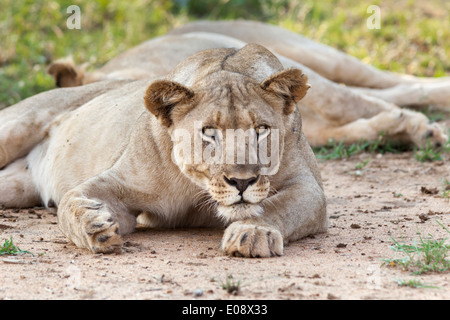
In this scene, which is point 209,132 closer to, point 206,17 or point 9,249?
point 9,249

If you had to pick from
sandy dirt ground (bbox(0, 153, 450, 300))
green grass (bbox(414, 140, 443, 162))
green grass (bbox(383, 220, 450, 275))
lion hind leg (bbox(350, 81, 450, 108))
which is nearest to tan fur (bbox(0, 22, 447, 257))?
sandy dirt ground (bbox(0, 153, 450, 300))

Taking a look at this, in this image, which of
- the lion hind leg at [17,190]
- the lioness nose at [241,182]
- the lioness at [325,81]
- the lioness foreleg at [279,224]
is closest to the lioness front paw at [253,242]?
the lioness foreleg at [279,224]

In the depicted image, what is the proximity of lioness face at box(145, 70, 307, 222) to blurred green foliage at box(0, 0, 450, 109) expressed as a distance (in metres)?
4.84

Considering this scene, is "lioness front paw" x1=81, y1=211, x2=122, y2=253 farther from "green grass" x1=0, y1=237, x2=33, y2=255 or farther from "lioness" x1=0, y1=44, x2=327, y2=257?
"green grass" x1=0, y1=237, x2=33, y2=255

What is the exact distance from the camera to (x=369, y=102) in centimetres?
682

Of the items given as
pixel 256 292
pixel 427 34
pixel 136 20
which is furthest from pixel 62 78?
pixel 427 34

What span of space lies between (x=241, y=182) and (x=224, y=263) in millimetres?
361

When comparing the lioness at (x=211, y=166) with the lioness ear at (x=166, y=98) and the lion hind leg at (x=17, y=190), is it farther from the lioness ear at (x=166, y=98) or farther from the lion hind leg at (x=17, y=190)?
the lion hind leg at (x=17, y=190)

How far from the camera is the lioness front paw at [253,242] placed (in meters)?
3.54

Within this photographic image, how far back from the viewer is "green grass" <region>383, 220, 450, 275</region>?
3.23 meters

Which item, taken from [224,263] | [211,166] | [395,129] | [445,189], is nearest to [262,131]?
[211,166]
